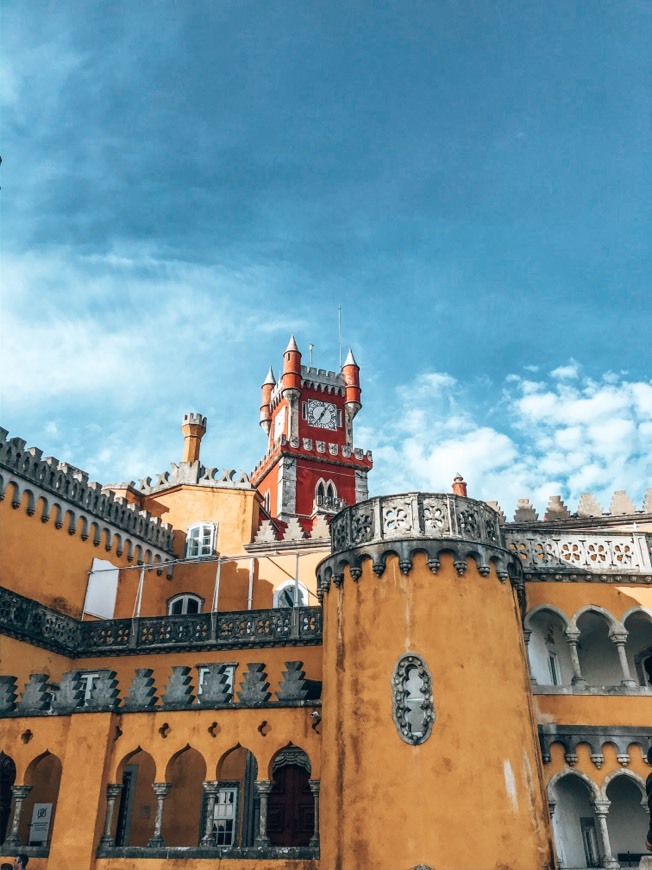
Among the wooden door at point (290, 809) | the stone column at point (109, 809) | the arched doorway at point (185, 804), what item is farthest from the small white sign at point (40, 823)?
the wooden door at point (290, 809)

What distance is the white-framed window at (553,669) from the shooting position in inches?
742

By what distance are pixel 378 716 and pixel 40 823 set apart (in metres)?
9.92

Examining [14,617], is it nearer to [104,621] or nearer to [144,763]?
[104,621]

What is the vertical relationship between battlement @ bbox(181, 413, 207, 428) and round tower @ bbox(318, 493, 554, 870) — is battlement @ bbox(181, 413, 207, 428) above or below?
above

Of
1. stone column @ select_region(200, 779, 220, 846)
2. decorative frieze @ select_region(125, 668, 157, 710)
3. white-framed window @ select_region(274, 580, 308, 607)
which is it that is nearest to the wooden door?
stone column @ select_region(200, 779, 220, 846)

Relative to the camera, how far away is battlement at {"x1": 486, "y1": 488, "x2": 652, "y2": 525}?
28.5 meters

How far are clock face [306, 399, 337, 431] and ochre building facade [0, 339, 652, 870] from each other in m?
34.6

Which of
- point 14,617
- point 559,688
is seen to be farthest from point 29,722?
point 559,688

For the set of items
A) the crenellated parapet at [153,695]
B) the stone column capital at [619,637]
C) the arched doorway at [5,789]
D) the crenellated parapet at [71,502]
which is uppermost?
the crenellated parapet at [71,502]

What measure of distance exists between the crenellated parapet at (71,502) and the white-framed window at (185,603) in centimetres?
190

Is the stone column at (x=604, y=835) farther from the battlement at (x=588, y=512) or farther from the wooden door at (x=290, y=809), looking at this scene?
the battlement at (x=588, y=512)

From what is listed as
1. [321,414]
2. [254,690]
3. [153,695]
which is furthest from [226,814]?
[321,414]

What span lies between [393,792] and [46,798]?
1063 cm

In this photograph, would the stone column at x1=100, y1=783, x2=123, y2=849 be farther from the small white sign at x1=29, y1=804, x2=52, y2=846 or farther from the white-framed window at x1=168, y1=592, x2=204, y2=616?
the white-framed window at x1=168, y1=592, x2=204, y2=616
